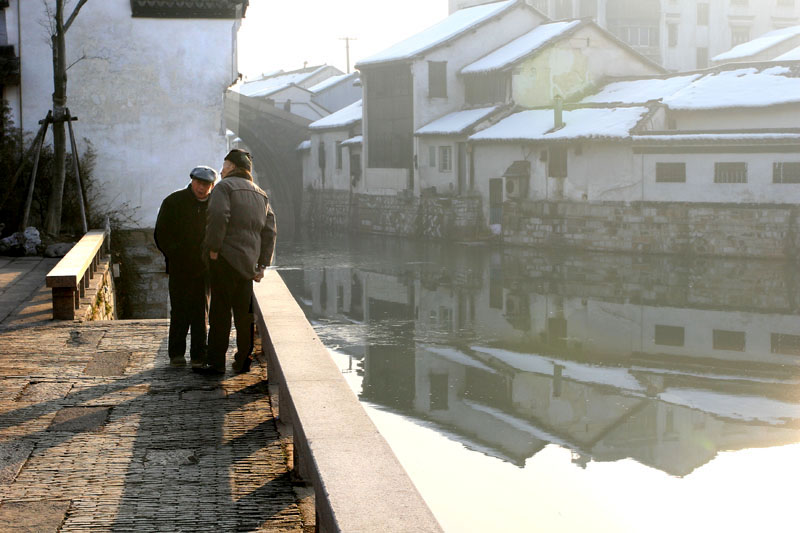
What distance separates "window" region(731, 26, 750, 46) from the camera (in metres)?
48.7

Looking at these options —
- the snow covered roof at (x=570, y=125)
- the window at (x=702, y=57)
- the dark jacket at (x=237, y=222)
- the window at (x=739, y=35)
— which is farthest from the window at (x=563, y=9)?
the dark jacket at (x=237, y=222)

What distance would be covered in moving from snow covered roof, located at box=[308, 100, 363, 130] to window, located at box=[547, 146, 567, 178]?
13219mm

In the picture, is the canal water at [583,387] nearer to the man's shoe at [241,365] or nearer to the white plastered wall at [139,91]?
the man's shoe at [241,365]

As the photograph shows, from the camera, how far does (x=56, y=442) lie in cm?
490

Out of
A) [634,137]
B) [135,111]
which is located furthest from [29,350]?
[634,137]

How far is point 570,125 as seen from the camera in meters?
29.1

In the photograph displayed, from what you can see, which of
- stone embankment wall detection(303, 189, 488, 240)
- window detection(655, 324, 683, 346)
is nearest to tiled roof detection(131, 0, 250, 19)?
window detection(655, 324, 683, 346)

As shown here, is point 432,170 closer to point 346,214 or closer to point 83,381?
point 346,214

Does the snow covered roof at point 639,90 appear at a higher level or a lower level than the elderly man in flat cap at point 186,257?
higher

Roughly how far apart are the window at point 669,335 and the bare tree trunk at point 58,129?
9011 mm

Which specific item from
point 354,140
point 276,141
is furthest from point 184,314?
point 276,141

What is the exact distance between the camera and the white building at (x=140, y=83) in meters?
15.3

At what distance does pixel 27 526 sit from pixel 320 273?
2061 cm

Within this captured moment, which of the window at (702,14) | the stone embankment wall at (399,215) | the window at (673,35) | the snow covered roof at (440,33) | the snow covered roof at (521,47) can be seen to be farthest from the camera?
the window at (702,14)
